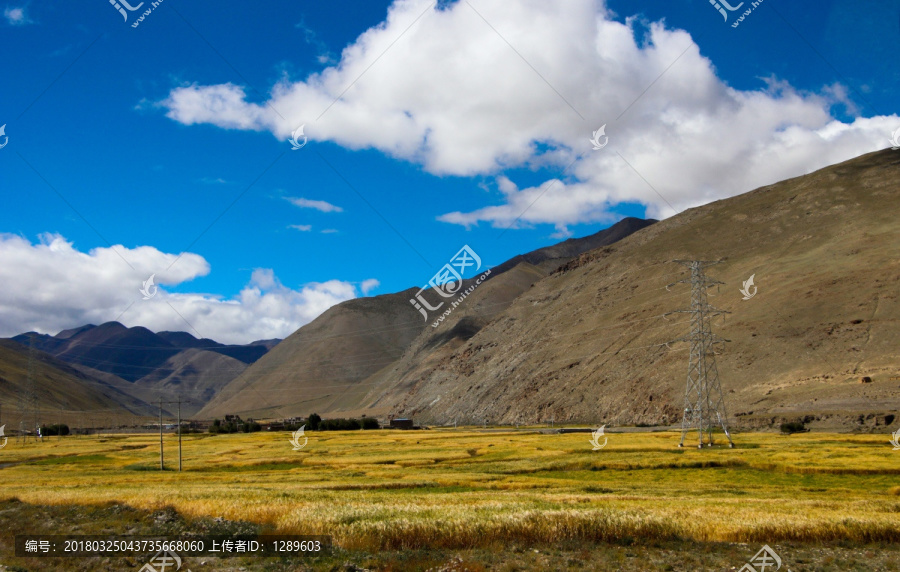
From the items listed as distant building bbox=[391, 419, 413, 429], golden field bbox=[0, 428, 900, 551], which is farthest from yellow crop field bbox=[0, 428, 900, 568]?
distant building bbox=[391, 419, 413, 429]

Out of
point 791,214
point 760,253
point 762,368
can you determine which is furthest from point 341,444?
point 791,214

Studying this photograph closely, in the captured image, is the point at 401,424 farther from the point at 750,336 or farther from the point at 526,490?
the point at 526,490

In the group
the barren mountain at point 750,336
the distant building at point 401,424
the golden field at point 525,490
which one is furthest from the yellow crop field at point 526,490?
the distant building at point 401,424

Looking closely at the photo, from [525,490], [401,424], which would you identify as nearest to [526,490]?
[525,490]

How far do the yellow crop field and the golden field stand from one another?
8cm

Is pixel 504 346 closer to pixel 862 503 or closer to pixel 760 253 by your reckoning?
pixel 760 253

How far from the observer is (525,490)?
38781mm

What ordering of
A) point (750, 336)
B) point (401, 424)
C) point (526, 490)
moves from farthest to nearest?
point (401, 424), point (750, 336), point (526, 490)

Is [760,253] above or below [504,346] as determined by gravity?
above

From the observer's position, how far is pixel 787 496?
3397 cm

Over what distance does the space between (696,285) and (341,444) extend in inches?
2046

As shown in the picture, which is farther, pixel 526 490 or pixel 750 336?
pixel 750 336

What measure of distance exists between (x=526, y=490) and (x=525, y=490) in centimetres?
6

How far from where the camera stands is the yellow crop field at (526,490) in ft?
73.3
